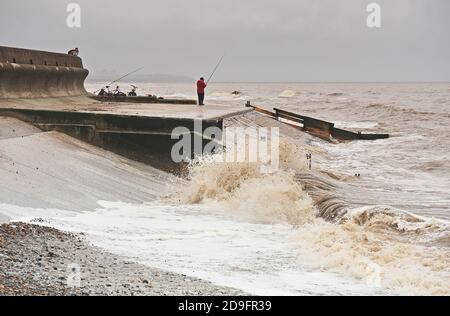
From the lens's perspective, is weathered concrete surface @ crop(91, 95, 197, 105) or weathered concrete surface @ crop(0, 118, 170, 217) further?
weathered concrete surface @ crop(91, 95, 197, 105)

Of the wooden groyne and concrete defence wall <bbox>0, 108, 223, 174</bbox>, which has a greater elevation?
concrete defence wall <bbox>0, 108, 223, 174</bbox>

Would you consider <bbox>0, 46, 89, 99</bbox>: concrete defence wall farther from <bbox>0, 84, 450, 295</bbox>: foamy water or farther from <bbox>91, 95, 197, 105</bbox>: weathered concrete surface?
<bbox>0, 84, 450, 295</bbox>: foamy water

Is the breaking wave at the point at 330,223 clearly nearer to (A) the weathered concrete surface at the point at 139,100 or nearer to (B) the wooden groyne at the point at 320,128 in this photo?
(A) the weathered concrete surface at the point at 139,100

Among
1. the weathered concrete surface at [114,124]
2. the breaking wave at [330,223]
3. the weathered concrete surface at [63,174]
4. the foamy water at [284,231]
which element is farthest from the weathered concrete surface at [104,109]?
the foamy water at [284,231]

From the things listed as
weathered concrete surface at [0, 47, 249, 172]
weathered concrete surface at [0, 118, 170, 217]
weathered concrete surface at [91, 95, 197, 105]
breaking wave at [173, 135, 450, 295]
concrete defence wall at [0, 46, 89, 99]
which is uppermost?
concrete defence wall at [0, 46, 89, 99]

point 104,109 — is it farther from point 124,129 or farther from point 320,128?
point 320,128

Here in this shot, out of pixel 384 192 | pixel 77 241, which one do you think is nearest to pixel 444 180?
pixel 384 192

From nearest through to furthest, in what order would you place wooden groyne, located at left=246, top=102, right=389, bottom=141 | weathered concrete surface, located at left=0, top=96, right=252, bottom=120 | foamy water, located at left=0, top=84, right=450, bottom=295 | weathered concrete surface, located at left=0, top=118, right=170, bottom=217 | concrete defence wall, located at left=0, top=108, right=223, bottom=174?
foamy water, located at left=0, top=84, right=450, bottom=295
weathered concrete surface, located at left=0, top=118, right=170, bottom=217
concrete defence wall, located at left=0, top=108, right=223, bottom=174
weathered concrete surface, located at left=0, top=96, right=252, bottom=120
wooden groyne, located at left=246, top=102, right=389, bottom=141

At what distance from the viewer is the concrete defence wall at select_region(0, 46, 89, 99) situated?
16.5 metres

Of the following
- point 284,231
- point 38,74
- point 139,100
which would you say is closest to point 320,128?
point 139,100

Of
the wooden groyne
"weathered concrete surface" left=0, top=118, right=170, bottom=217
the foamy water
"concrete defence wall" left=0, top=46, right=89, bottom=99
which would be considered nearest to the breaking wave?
the foamy water

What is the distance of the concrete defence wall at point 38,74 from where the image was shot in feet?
54.1

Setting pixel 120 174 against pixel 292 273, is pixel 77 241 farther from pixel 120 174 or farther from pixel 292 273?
pixel 120 174

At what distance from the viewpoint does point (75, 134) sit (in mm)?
14508
